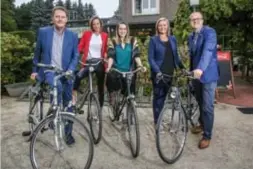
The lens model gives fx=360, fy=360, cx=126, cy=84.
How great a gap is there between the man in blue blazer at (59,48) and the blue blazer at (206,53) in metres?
1.51

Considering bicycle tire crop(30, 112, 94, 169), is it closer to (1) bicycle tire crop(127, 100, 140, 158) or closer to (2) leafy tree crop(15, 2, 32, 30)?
(1) bicycle tire crop(127, 100, 140, 158)

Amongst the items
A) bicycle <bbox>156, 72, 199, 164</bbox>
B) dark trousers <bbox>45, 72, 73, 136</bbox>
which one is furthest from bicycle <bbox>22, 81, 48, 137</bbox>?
bicycle <bbox>156, 72, 199, 164</bbox>

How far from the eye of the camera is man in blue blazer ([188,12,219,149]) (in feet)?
14.3

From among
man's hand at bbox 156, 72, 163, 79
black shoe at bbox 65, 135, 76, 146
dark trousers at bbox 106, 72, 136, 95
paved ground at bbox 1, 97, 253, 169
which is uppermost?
man's hand at bbox 156, 72, 163, 79

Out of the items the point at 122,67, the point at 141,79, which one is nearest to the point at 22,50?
the point at 141,79

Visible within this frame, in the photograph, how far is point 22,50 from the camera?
9.12 meters

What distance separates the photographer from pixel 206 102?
4.53 meters

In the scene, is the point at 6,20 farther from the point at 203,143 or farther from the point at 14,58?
the point at 203,143

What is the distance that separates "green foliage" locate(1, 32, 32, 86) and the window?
14.9m

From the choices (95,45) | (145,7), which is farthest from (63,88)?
(145,7)

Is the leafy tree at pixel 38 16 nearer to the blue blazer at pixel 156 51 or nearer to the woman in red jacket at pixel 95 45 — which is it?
the woman in red jacket at pixel 95 45

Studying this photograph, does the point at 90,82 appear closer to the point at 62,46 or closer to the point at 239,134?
the point at 62,46

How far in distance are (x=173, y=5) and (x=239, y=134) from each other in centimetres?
1813

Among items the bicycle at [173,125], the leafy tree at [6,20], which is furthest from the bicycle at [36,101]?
the leafy tree at [6,20]
